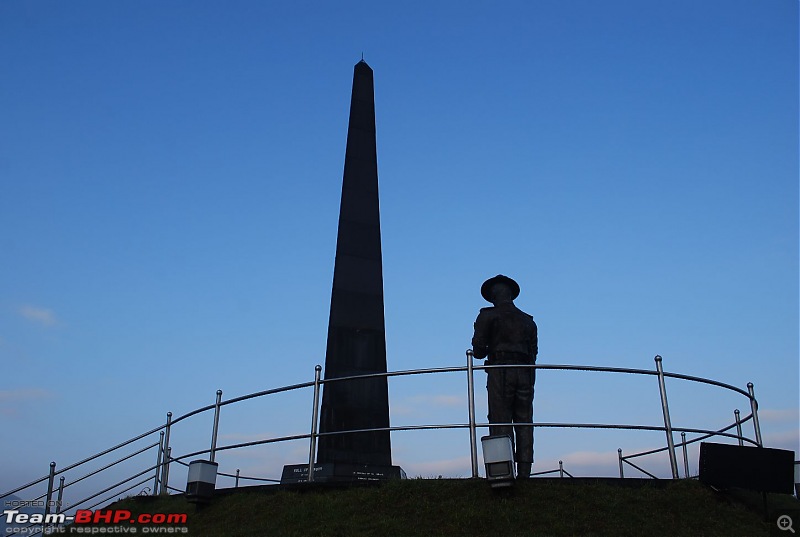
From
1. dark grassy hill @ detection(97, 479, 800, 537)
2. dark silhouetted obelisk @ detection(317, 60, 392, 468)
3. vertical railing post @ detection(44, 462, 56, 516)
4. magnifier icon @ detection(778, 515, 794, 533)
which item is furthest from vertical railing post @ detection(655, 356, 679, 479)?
vertical railing post @ detection(44, 462, 56, 516)

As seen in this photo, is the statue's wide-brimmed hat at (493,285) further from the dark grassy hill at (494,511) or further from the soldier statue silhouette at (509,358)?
the dark grassy hill at (494,511)

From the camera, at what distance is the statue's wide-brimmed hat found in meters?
10.0

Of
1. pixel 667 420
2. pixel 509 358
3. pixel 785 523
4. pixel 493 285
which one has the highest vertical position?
pixel 493 285

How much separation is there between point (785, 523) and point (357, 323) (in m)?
7.40

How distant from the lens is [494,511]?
6.78 m

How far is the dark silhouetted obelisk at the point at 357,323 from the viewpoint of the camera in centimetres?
1162

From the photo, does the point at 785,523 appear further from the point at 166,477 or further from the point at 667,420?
the point at 166,477

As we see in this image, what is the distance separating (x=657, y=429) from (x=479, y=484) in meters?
2.13

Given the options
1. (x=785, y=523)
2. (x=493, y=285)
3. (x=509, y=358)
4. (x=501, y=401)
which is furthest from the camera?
(x=493, y=285)

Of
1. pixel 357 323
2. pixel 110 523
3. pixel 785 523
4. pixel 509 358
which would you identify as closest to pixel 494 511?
pixel 509 358

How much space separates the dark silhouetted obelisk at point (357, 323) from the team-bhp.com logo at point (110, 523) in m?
3.17

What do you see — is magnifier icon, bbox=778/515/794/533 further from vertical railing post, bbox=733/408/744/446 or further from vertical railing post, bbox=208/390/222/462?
vertical railing post, bbox=208/390/222/462

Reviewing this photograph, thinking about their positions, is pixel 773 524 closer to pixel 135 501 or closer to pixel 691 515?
pixel 691 515

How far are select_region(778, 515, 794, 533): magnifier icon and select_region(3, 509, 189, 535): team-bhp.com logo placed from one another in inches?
248
